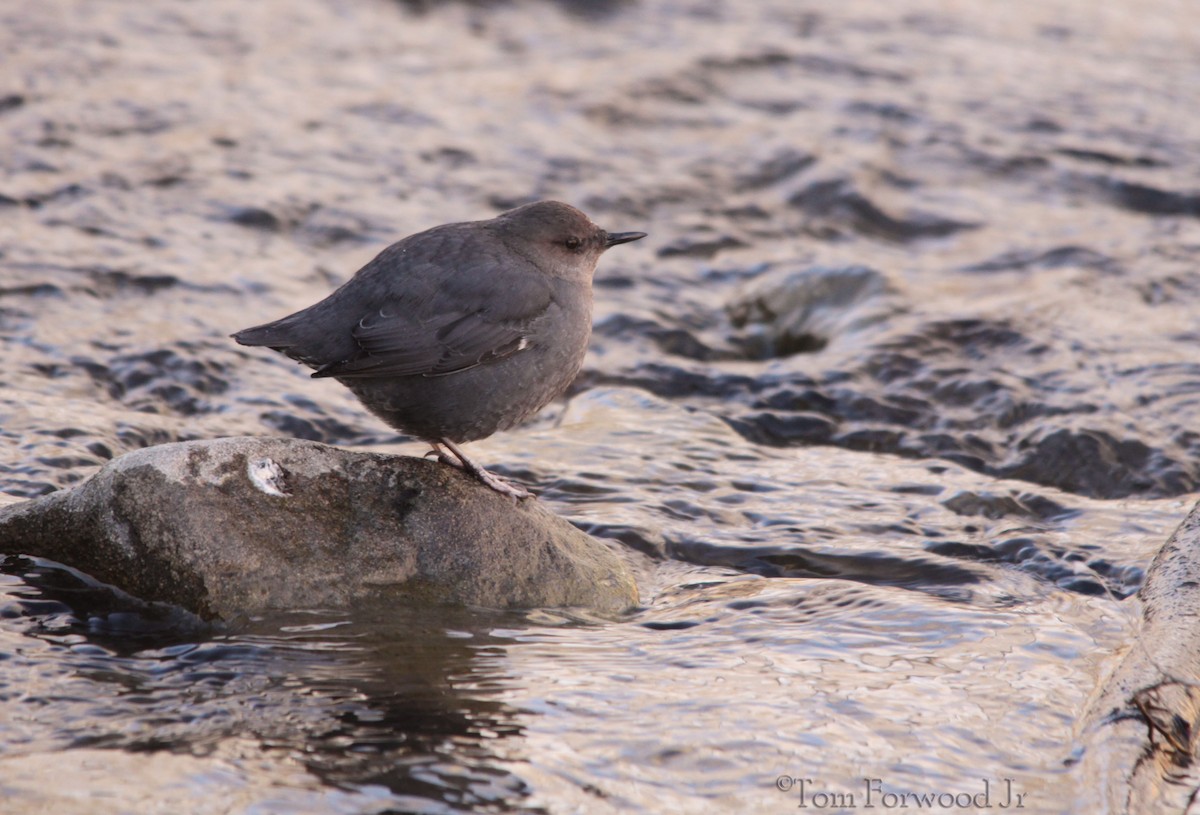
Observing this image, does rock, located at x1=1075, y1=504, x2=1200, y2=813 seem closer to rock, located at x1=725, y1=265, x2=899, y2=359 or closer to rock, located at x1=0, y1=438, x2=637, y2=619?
rock, located at x1=0, y1=438, x2=637, y2=619

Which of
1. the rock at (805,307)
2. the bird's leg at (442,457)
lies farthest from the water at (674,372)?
the bird's leg at (442,457)

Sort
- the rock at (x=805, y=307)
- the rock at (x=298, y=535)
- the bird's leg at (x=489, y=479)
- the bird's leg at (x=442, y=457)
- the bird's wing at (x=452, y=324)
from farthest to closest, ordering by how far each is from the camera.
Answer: the rock at (x=805, y=307)
the bird's leg at (x=442, y=457)
the bird's leg at (x=489, y=479)
the bird's wing at (x=452, y=324)
the rock at (x=298, y=535)

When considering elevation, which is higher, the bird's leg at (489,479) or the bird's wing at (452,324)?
the bird's wing at (452,324)

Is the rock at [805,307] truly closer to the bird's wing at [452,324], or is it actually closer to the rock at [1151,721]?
the bird's wing at [452,324]

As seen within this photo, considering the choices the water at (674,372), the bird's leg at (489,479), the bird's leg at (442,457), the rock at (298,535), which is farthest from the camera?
the bird's leg at (442,457)

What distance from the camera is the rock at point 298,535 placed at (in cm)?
411

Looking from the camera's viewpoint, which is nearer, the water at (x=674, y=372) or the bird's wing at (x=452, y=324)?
the water at (x=674, y=372)

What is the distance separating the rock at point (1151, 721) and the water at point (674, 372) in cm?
9

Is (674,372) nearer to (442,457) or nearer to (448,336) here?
(442,457)

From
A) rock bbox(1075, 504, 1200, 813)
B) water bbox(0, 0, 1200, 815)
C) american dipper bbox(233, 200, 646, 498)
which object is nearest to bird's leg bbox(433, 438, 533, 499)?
american dipper bbox(233, 200, 646, 498)

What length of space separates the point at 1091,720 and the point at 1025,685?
33 cm

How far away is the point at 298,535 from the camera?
4266mm

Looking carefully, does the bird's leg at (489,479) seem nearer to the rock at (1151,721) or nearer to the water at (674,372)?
the water at (674,372)

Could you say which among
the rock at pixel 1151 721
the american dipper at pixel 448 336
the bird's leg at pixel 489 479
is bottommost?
the rock at pixel 1151 721
